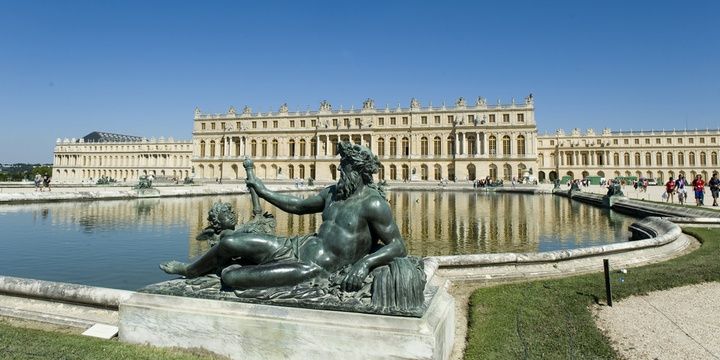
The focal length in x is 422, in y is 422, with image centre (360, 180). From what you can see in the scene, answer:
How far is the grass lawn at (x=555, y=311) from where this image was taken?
143 inches

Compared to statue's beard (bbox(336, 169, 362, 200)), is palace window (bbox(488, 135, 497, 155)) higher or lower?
higher

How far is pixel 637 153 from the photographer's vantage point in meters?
76.1

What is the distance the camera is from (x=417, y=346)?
2924mm

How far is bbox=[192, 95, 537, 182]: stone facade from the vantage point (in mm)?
61875

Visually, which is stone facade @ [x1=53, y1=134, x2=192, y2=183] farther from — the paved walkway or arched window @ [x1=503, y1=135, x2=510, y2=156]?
the paved walkway

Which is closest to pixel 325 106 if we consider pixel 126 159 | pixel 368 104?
pixel 368 104

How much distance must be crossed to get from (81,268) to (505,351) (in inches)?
292

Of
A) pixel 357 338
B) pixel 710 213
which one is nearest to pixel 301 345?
pixel 357 338

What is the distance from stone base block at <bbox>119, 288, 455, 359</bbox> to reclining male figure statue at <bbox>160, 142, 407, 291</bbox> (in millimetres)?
276

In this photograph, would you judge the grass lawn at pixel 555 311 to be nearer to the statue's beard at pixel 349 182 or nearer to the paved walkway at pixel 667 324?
the paved walkway at pixel 667 324

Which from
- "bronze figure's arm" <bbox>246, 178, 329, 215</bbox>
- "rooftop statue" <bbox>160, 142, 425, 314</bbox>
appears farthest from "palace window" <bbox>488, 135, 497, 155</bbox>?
"rooftop statue" <bbox>160, 142, 425, 314</bbox>

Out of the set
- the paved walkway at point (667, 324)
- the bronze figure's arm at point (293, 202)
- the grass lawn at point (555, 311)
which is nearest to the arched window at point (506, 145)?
the grass lawn at point (555, 311)

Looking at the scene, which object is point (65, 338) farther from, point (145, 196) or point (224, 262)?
point (145, 196)

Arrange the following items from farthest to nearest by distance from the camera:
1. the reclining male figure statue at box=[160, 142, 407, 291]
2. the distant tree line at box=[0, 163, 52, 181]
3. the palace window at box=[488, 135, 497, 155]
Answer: the distant tree line at box=[0, 163, 52, 181], the palace window at box=[488, 135, 497, 155], the reclining male figure statue at box=[160, 142, 407, 291]
